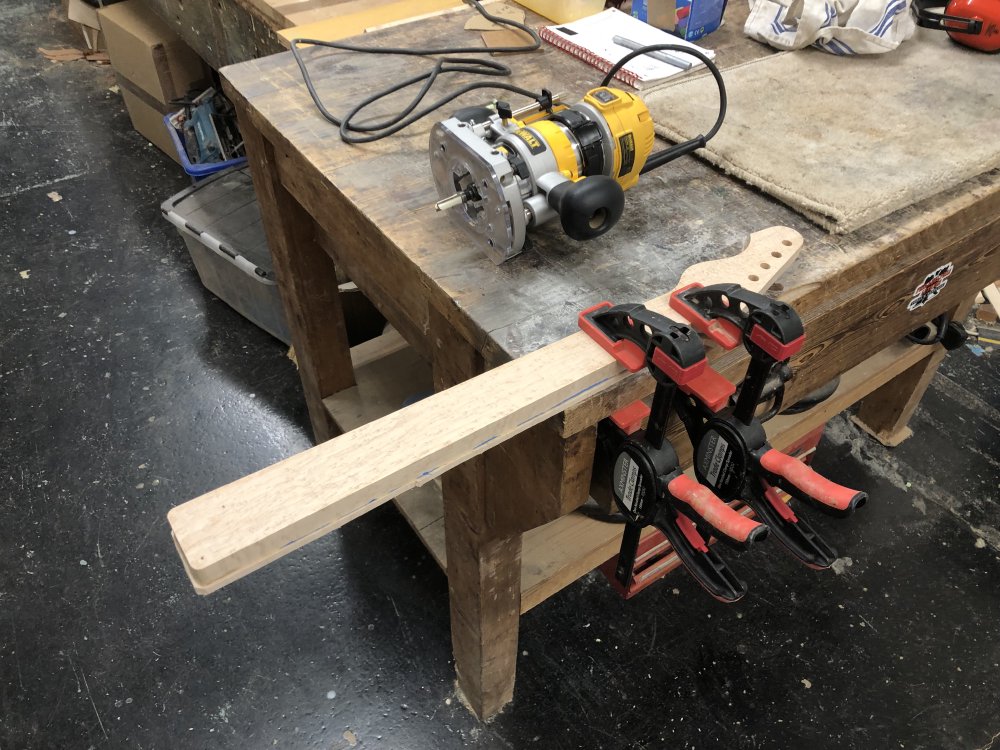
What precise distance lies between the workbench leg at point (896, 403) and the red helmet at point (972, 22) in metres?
0.58

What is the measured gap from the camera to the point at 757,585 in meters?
1.46

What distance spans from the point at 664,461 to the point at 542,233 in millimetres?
300

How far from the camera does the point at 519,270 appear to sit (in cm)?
76

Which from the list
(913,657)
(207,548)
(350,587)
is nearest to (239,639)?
(350,587)

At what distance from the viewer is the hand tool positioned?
0.70 m

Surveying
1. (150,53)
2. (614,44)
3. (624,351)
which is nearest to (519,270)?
(624,351)

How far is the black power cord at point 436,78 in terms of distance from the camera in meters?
0.89

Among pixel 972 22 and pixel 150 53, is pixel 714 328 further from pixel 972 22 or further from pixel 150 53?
pixel 150 53

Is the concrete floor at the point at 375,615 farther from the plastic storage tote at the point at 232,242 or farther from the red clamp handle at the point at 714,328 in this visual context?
the red clamp handle at the point at 714,328

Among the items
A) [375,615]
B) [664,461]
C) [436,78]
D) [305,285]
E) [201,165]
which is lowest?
[375,615]

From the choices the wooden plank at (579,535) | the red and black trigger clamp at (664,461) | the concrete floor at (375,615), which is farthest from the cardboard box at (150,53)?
the red and black trigger clamp at (664,461)

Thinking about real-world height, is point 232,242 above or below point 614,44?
below

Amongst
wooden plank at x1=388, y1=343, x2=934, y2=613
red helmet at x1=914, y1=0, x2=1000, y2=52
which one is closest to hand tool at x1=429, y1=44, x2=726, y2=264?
wooden plank at x1=388, y1=343, x2=934, y2=613

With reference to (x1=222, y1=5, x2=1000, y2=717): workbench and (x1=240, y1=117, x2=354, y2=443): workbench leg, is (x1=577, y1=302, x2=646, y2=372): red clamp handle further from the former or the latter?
(x1=240, y1=117, x2=354, y2=443): workbench leg
